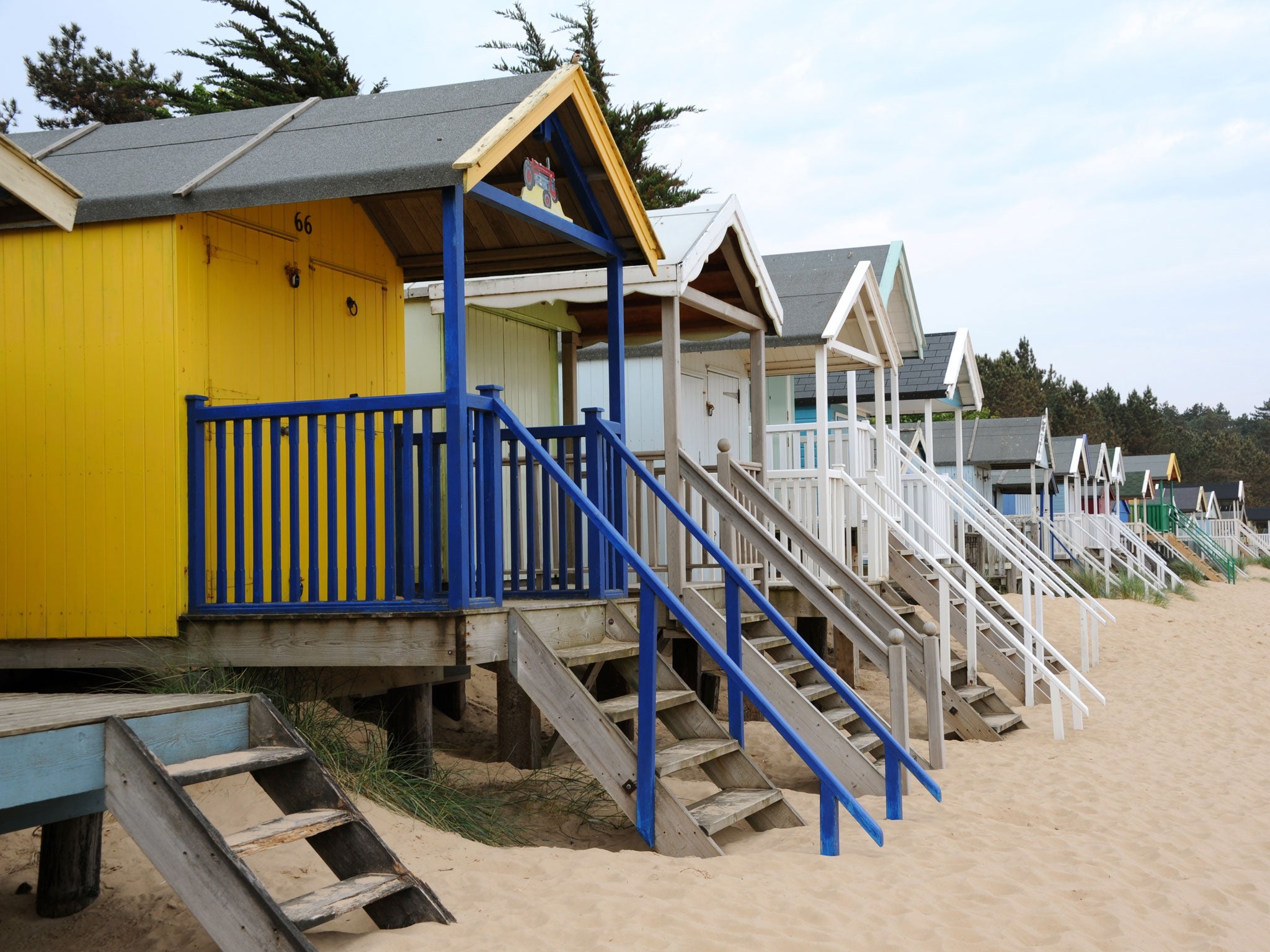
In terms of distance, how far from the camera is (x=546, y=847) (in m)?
6.44

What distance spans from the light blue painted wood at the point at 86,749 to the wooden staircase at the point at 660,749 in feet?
5.80

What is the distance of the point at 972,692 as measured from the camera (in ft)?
36.2

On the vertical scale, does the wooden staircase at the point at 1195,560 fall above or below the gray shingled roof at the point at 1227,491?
below

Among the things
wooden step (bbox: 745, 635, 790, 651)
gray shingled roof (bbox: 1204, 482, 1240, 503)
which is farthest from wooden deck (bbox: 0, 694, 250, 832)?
gray shingled roof (bbox: 1204, 482, 1240, 503)

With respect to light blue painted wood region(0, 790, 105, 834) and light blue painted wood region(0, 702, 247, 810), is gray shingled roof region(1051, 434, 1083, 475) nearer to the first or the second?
light blue painted wood region(0, 702, 247, 810)

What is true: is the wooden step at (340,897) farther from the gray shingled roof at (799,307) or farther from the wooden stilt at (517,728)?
the gray shingled roof at (799,307)

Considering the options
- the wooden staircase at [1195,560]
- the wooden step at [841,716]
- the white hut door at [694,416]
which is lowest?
the wooden staircase at [1195,560]

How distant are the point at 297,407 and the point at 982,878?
4180mm

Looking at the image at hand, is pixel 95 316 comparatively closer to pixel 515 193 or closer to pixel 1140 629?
pixel 515 193

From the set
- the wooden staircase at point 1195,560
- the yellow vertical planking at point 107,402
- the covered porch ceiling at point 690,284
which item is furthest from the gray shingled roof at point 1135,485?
the yellow vertical planking at point 107,402

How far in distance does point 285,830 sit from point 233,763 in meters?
0.34

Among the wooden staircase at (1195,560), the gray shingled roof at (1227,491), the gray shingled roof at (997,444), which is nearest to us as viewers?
the gray shingled roof at (997,444)

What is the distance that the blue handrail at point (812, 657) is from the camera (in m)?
7.12

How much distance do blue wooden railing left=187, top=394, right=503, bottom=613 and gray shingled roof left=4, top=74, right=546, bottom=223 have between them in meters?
1.10
